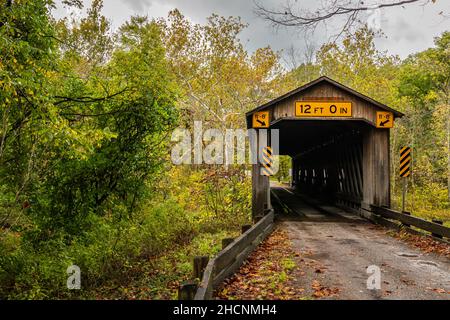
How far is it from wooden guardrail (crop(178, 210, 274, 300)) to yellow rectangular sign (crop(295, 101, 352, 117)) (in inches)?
242

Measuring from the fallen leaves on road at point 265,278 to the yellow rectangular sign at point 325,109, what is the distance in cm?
643

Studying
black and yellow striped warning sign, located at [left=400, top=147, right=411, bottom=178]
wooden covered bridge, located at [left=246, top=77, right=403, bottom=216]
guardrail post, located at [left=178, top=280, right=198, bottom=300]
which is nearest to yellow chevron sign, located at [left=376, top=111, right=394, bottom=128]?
wooden covered bridge, located at [left=246, top=77, right=403, bottom=216]

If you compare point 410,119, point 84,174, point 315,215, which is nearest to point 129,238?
point 84,174

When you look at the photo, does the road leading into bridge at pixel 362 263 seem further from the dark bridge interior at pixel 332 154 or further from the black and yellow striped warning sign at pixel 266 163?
the dark bridge interior at pixel 332 154

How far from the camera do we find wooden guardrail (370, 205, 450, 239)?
9.40m

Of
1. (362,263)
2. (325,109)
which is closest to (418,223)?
(362,263)

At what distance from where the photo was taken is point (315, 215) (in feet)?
52.6

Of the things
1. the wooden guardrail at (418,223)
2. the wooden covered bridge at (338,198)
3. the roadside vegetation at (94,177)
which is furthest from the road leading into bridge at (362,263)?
the roadside vegetation at (94,177)

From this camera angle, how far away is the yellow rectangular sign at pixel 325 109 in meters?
13.8

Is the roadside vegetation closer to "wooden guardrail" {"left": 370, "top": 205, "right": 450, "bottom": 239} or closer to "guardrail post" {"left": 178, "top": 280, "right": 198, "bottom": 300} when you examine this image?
"guardrail post" {"left": 178, "top": 280, "right": 198, "bottom": 300}

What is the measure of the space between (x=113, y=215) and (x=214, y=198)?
17.5 feet

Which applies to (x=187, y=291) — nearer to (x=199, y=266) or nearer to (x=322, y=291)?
(x=199, y=266)

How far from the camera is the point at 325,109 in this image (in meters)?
13.8

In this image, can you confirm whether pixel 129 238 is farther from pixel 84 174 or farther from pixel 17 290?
pixel 17 290
